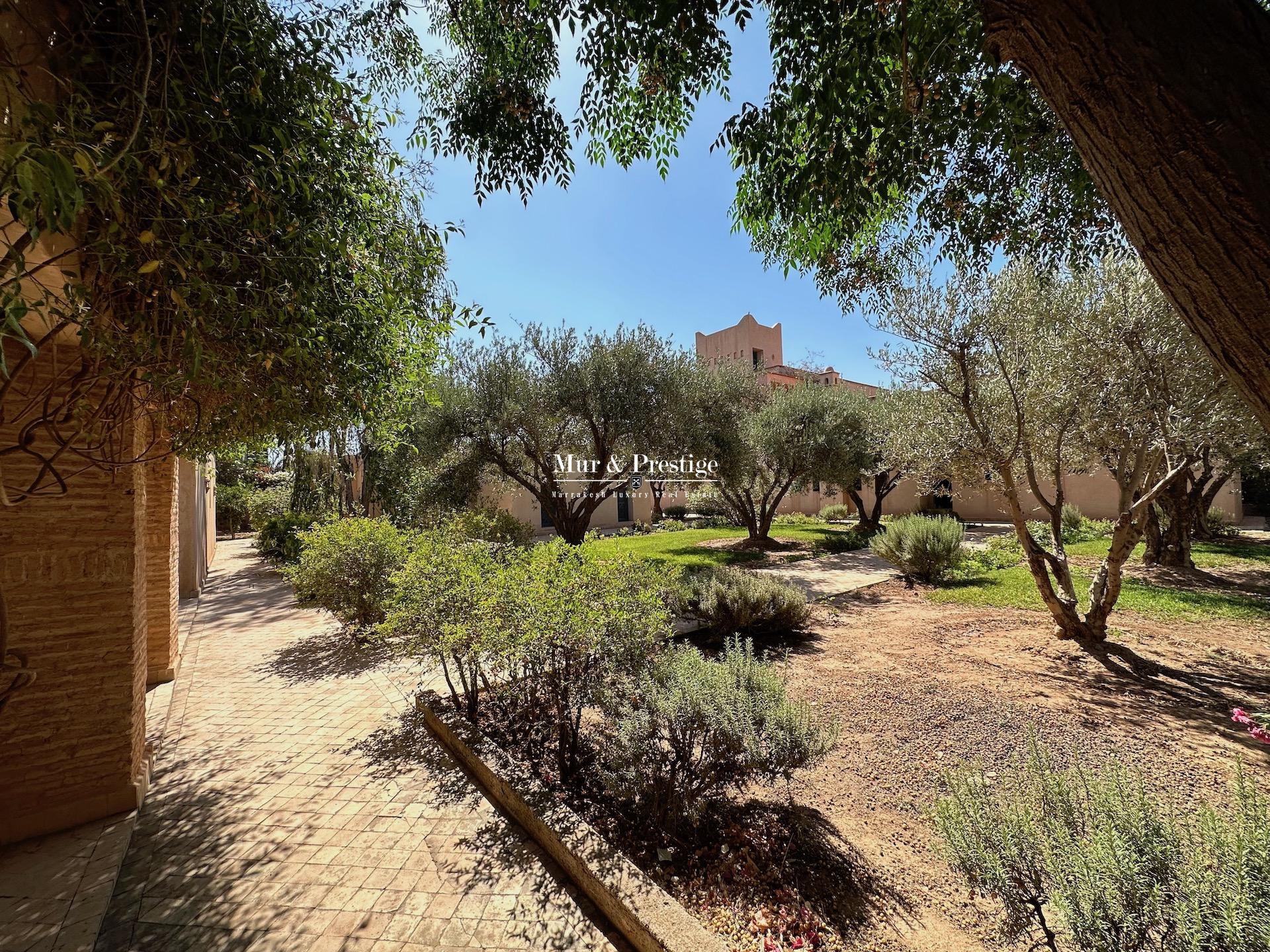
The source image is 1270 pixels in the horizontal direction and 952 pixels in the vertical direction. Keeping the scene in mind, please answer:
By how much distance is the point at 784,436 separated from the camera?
14.1 meters

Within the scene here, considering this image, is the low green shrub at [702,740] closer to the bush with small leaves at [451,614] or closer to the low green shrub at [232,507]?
the bush with small leaves at [451,614]

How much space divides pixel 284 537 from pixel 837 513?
20.6 metres

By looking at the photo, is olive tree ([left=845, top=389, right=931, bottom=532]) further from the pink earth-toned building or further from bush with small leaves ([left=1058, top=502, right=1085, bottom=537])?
bush with small leaves ([left=1058, top=502, right=1085, bottom=537])

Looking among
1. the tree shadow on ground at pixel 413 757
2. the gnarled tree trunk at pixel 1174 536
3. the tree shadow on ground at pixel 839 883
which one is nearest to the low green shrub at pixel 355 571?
the tree shadow on ground at pixel 413 757

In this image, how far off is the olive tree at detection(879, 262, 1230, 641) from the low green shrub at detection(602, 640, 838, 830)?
4582mm

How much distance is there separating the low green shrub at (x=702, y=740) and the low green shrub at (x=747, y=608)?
319 centimetres

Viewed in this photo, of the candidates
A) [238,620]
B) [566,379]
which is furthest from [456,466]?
[238,620]

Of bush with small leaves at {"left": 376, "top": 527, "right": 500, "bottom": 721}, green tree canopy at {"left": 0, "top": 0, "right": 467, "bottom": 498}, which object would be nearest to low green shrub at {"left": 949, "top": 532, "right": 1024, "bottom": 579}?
bush with small leaves at {"left": 376, "top": 527, "right": 500, "bottom": 721}

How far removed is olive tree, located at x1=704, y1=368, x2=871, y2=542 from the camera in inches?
518

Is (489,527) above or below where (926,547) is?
above

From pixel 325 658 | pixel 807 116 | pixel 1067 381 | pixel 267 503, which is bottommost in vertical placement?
pixel 325 658

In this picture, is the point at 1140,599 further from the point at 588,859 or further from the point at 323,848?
the point at 323,848

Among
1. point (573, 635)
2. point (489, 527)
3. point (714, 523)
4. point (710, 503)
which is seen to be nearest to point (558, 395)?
point (489, 527)

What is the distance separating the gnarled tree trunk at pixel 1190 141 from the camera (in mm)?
956
